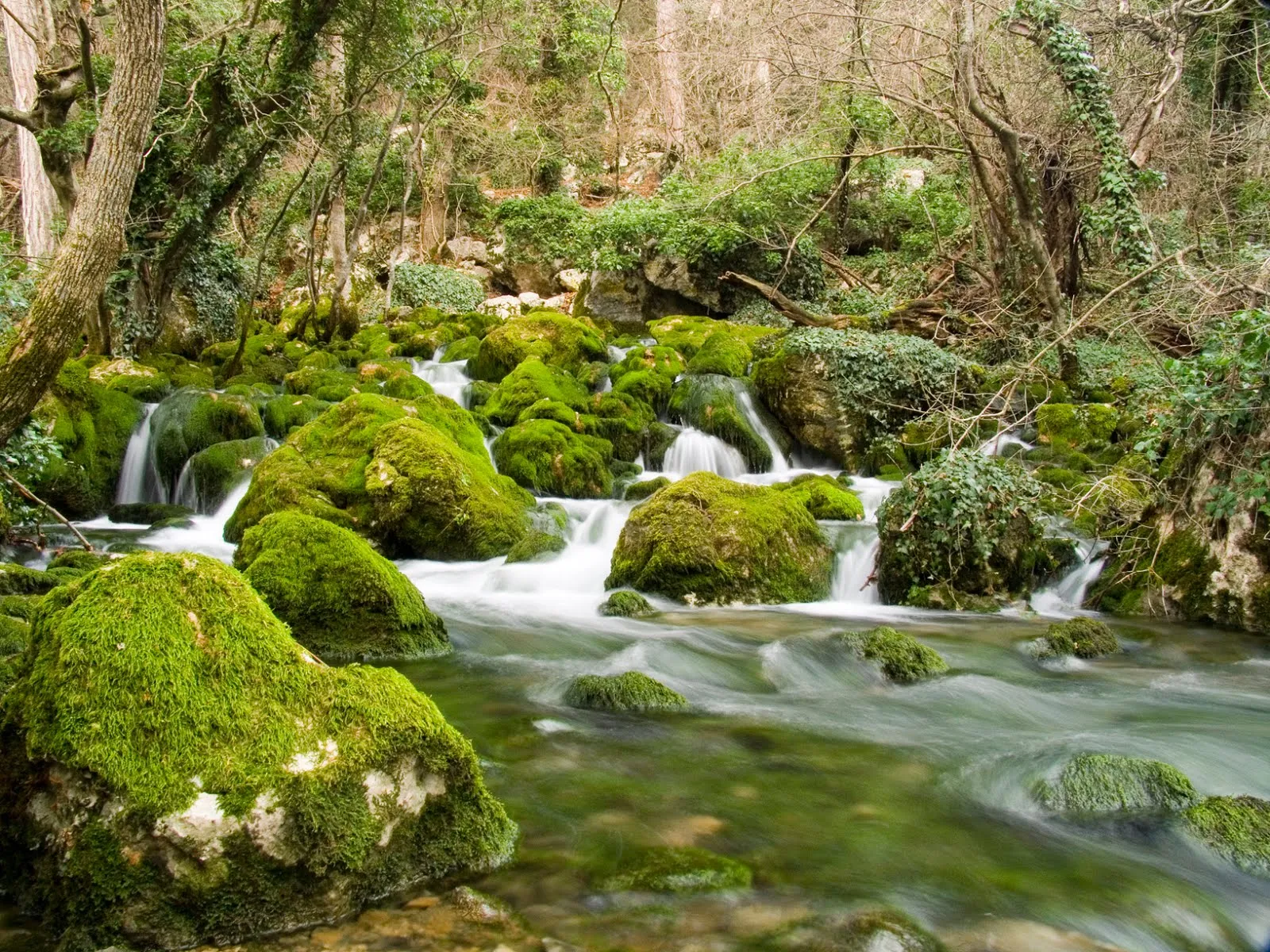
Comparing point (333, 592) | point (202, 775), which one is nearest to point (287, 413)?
point (333, 592)

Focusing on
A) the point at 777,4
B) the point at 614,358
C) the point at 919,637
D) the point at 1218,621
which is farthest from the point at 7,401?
the point at 777,4

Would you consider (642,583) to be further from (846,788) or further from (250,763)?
(250,763)

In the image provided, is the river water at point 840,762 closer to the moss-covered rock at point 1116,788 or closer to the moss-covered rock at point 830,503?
the moss-covered rock at point 1116,788

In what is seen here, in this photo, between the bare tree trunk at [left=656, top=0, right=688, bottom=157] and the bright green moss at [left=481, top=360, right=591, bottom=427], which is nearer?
the bright green moss at [left=481, top=360, right=591, bottom=427]

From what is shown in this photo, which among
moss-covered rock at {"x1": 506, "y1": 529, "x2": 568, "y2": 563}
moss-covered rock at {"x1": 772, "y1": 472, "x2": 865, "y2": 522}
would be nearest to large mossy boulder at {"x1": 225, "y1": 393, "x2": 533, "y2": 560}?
moss-covered rock at {"x1": 506, "y1": 529, "x2": 568, "y2": 563}

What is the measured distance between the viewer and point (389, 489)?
9.18 m

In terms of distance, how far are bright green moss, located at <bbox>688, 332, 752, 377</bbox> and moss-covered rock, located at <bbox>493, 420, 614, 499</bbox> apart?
3.78 metres

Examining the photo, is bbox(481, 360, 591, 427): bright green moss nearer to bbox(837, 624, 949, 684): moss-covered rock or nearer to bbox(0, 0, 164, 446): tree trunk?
bbox(0, 0, 164, 446): tree trunk

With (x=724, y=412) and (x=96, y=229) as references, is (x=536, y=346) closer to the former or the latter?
(x=724, y=412)

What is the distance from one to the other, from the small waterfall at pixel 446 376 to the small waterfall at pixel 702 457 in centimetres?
405

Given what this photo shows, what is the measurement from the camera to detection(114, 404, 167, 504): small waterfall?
39.5ft

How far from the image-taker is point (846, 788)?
4316 mm

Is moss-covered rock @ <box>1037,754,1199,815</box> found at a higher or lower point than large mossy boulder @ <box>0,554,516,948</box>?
lower

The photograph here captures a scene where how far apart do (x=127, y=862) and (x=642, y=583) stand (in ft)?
20.5
